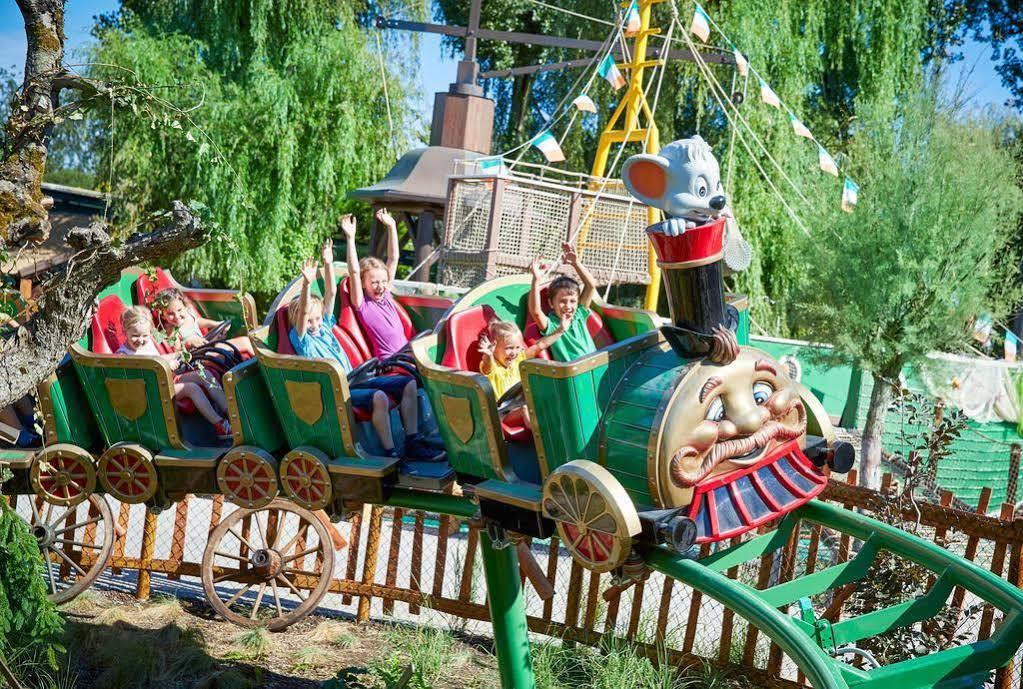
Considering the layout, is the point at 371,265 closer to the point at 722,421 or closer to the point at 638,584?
the point at 638,584

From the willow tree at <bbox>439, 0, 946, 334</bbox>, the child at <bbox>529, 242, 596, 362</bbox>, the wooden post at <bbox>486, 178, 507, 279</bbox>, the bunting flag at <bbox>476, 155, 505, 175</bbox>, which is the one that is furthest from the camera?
the willow tree at <bbox>439, 0, 946, 334</bbox>

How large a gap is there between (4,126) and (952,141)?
7.04 meters

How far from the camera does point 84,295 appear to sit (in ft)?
10.7

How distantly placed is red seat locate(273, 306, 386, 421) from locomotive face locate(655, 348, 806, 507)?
4.70 ft

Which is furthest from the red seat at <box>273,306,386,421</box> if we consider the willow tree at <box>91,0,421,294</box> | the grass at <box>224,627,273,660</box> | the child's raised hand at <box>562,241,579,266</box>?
the willow tree at <box>91,0,421,294</box>

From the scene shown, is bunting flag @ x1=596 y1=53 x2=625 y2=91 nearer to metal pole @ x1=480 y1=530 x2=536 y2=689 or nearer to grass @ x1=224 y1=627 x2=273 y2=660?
grass @ x1=224 y1=627 x2=273 y2=660

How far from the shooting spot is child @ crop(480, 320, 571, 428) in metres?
4.04

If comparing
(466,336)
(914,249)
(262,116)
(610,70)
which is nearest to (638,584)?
(466,336)

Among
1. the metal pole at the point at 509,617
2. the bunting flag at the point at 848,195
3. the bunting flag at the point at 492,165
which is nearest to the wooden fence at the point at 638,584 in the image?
the metal pole at the point at 509,617

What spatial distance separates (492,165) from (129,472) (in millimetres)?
6330

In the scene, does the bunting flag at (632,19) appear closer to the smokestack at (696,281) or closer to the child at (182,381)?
the child at (182,381)

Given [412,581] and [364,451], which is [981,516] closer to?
[364,451]

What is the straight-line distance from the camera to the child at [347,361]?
409cm

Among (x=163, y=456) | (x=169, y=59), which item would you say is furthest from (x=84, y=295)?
(x=169, y=59)
